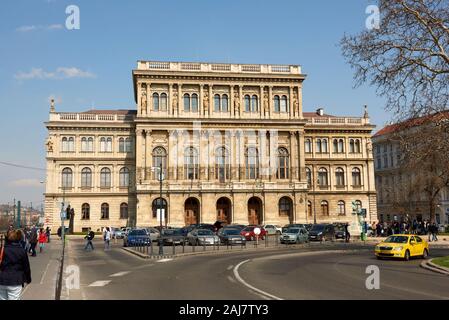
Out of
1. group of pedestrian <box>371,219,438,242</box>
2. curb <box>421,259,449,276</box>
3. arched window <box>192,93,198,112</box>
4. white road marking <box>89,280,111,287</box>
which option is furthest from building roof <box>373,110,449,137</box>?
arched window <box>192,93,198,112</box>

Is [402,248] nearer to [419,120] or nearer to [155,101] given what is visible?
[419,120]

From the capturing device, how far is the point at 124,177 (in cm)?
7206

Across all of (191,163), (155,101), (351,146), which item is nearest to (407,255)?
(191,163)

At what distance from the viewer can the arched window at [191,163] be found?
67.9m

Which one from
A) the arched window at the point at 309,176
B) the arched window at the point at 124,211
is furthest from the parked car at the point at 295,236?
the arched window at the point at 124,211

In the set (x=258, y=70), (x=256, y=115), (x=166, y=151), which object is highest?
(x=258, y=70)

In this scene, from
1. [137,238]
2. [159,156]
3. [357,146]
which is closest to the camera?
[137,238]

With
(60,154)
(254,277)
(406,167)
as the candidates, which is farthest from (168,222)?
(254,277)

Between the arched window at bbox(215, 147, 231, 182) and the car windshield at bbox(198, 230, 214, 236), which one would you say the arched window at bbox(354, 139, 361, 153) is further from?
the car windshield at bbox(198, 230, 214, 236)

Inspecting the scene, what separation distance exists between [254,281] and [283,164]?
53.5 m

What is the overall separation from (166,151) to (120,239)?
1512 cm

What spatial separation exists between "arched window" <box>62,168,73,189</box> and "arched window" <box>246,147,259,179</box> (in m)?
25.2

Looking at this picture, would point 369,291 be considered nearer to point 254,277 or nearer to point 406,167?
point 254,277

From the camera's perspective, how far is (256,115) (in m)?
70.6
